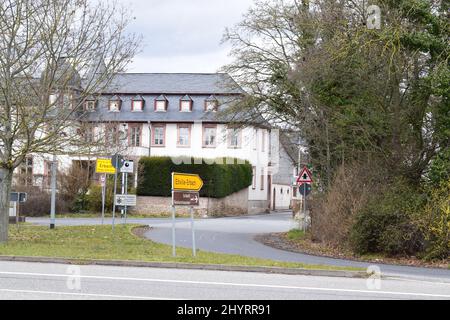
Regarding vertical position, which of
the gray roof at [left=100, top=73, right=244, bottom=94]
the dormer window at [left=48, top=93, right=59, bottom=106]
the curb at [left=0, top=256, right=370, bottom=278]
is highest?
the gray roof at [left=100, top=73, right=244, bottom=94]

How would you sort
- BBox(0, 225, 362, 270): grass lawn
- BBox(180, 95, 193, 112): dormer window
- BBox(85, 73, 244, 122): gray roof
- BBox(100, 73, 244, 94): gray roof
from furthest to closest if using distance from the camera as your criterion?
BBox(100, 73, 244, 94): gray roof
BBox(180, 95, 193, 112): dormer window
BBox(85, 73, 244, 122): gray roof
BBox(0, 225, 362, 270): grass lawn

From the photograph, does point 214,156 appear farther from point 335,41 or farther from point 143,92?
point 335,41

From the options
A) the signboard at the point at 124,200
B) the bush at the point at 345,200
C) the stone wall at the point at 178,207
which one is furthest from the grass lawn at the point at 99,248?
the stone wall at the point at 178,207

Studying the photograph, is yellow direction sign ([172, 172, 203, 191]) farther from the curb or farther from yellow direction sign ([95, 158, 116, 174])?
yellow direction sign ([95, 158, 116, 174])

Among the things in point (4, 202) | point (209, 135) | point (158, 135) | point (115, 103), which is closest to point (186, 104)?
point (209, 135)

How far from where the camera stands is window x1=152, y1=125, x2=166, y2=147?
61781 mm

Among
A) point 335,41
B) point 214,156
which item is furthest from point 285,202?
point 335,41

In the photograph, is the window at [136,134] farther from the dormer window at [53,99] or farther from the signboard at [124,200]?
the dormer window at [53,99]

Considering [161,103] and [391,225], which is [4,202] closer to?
[391,225]

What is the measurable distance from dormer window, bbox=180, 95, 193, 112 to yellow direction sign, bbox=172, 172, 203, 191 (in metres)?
43.7

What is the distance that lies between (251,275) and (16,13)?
10.8 metres

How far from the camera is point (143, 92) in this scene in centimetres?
6325

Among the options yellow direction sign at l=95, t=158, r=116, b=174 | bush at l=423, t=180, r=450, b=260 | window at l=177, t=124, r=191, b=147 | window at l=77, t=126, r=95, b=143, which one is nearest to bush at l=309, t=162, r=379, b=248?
bush at l=423, t=180, r=450, b=260

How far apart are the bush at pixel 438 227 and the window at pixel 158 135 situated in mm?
43175
